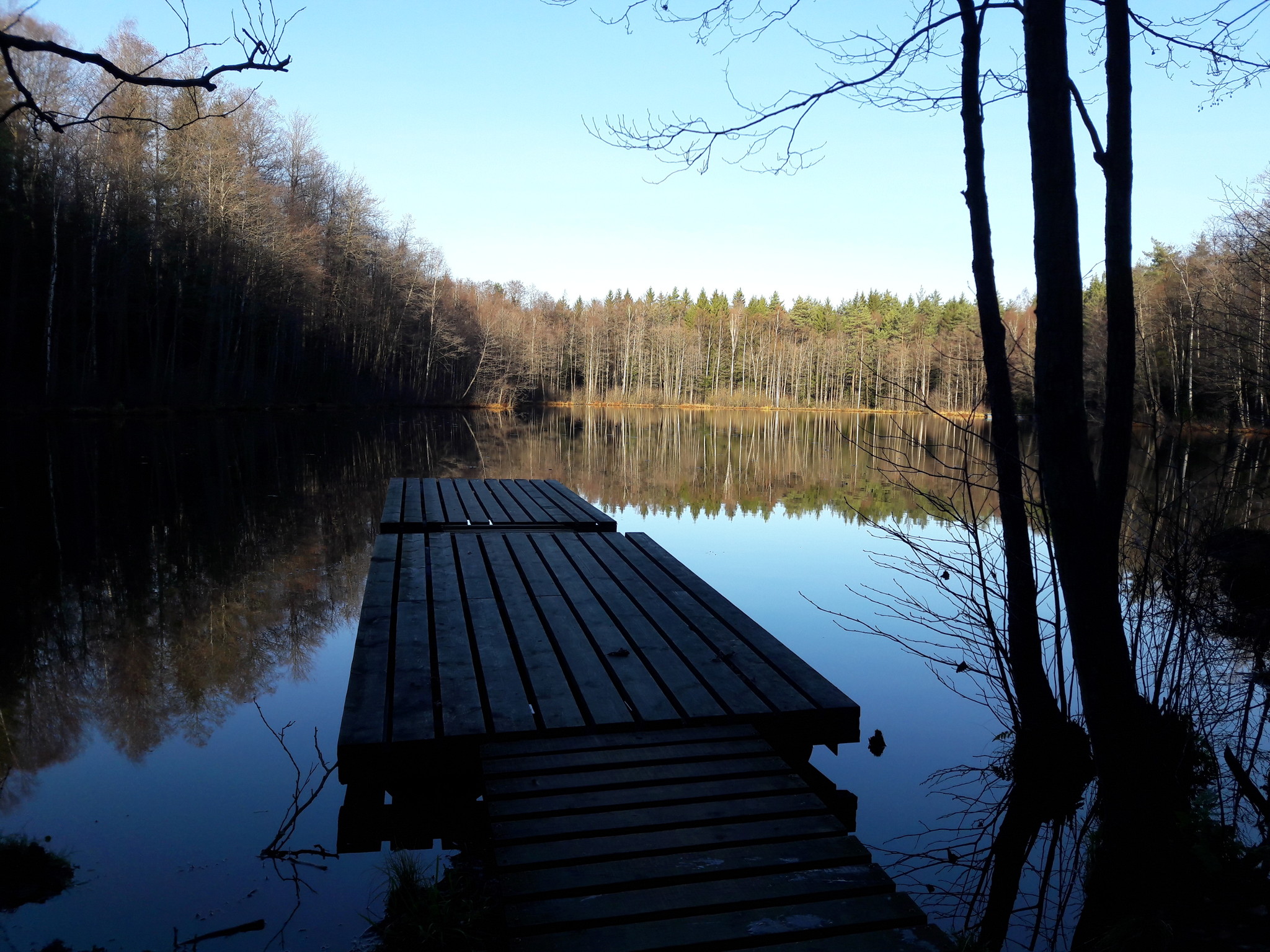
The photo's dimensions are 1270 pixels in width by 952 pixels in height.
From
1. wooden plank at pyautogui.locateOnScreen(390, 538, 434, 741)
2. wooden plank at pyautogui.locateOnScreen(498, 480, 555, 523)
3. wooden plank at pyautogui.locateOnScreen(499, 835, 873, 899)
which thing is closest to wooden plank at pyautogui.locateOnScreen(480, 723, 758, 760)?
wooden plank at pyautogui.locateOnScreen(390, 538, 434, 741)

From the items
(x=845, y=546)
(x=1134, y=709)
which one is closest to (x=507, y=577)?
(x=1134, y=709)

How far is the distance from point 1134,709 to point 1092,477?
81 cm

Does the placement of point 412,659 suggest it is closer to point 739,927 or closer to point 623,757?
point 623,757

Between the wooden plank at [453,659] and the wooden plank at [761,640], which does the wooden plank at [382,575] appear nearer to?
the wooden plank at [453,659]

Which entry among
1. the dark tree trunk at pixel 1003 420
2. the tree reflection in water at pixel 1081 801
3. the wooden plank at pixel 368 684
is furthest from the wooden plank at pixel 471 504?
the dark tree trunk at pixel 1003 420

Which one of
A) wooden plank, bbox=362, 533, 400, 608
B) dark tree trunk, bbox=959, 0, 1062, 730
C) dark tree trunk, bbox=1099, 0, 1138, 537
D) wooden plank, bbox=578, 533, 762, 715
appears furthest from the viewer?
Answer: wooden plank, bbox=362, 533, 400, 608

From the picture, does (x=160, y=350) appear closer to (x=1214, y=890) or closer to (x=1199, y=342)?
(x=1214, y=890)

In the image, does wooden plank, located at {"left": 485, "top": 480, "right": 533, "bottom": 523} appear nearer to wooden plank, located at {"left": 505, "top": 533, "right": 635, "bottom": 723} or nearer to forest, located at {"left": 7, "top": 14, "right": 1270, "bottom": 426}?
wooden plank, located at {"left": 505, "top": 533, "right": 635, "bottom": 723}

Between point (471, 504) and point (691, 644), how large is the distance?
5058 millimetres

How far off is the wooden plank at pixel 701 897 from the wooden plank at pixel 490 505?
19.2 feet

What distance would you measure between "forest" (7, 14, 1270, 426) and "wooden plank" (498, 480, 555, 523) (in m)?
4.48

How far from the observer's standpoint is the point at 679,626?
15.6 feet

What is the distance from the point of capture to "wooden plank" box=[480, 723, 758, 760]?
317 cm

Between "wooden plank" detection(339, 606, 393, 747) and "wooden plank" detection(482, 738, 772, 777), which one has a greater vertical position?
"wooden plank" detection(339, 606, 393, 747)
